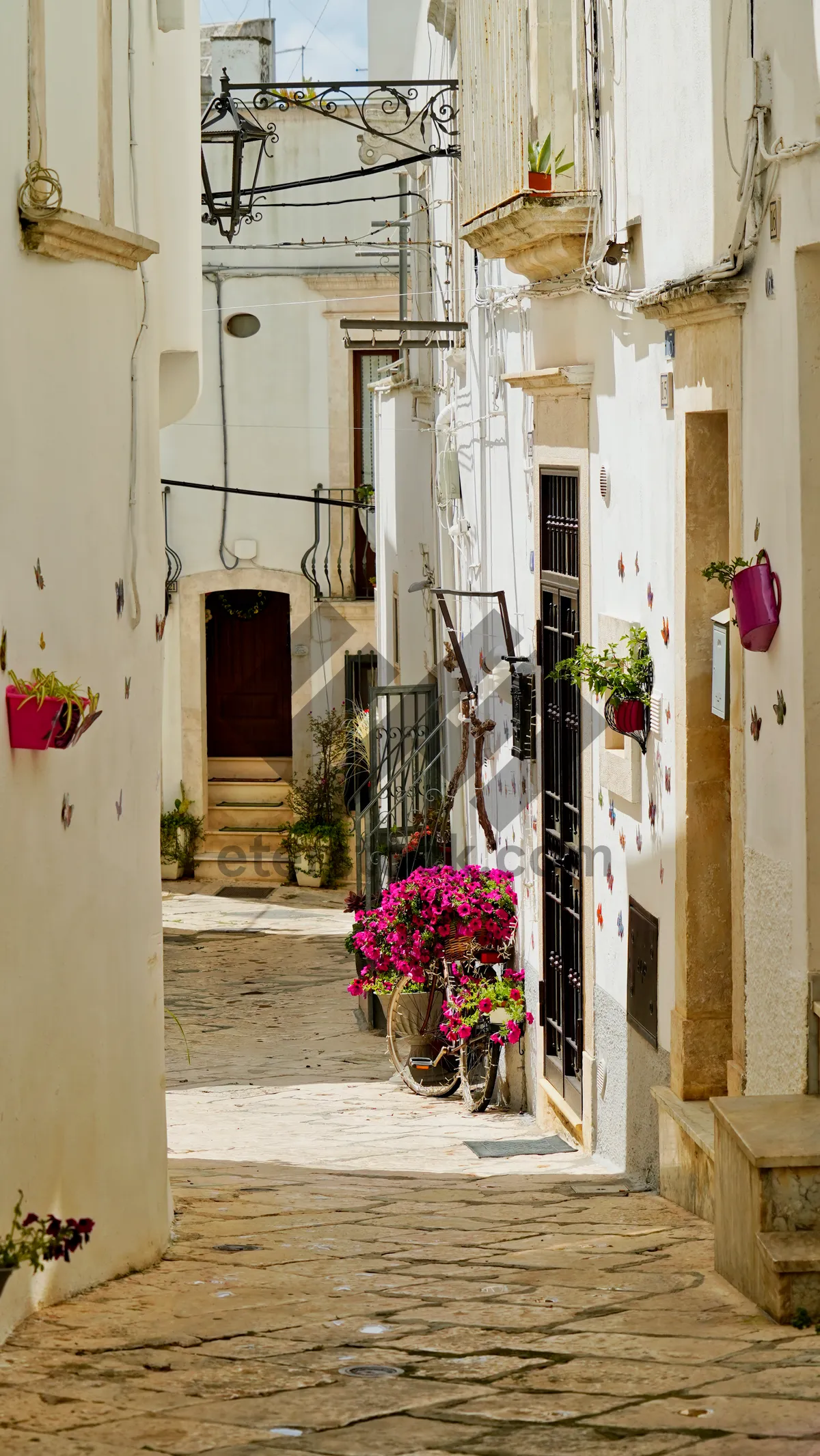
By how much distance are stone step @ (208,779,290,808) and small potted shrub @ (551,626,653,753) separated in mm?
12209

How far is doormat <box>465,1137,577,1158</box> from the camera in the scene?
771cm

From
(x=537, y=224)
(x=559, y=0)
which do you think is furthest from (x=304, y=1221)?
(x=559, y=0)

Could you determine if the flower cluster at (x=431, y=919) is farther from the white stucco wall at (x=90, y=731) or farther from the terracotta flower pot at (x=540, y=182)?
the terracotta flower pot at (x=540, y=182)

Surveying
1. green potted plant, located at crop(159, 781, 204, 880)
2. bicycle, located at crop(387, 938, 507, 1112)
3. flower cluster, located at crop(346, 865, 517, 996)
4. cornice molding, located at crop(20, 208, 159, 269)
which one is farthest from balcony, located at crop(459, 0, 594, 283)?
green potted plant, located at crop(159, 781, 204, 880)

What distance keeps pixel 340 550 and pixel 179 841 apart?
351 cm

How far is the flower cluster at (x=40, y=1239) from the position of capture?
4.07m

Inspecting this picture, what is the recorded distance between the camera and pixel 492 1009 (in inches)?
356

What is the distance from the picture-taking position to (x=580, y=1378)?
3.66 metres

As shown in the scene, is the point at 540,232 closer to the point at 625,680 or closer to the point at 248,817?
the point at 625,680

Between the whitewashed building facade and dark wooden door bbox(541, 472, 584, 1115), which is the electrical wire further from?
dark wooden door bbox(541, 472, 584, 1115)

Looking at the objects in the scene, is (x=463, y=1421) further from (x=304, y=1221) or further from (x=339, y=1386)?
(x=304, y=1221)

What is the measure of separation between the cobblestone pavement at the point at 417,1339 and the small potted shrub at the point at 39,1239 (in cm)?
17

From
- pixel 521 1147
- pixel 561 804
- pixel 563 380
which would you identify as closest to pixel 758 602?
pixel 563 380

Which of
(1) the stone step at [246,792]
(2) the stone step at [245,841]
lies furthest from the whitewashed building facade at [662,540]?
(1) the stone step at [246,792]
